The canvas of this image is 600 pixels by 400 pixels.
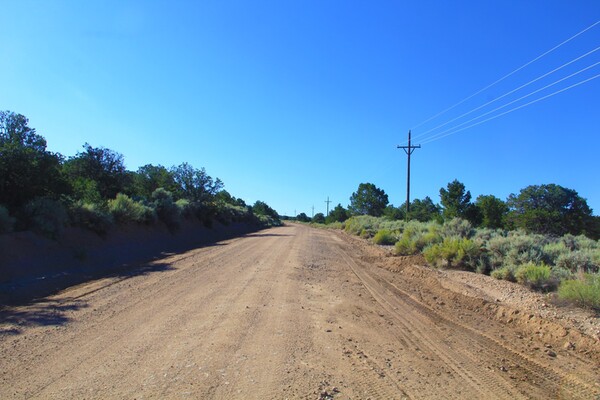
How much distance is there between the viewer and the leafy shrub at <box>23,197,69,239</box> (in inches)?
654

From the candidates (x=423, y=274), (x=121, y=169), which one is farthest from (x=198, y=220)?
(x=423, y=274)

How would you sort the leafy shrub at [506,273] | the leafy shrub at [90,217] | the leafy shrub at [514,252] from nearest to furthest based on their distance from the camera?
1. the leafy shrub at [506,273]
2. the leafy shrub at [514,252]
3. the leafy shrub at [90,217]

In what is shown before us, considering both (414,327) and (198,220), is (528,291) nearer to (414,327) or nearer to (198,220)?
(414,327)

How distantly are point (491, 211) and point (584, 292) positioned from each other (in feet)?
168

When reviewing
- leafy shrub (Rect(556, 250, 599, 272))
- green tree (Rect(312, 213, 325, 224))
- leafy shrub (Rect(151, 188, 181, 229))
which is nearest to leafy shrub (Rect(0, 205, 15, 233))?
leafy shrub (Rect(151, 188, 181, 229))

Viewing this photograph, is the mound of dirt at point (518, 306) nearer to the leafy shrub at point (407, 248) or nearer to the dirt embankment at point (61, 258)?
the leafy shrub at point (407, 248)

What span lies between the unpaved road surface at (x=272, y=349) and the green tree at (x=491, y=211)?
48582mm

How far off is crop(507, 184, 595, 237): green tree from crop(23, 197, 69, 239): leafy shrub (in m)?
49.0

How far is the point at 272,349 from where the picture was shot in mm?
6309

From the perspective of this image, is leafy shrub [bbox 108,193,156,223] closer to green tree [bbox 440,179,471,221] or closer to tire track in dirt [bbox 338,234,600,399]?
tire track in dirt [bbox 338,234,600,399]

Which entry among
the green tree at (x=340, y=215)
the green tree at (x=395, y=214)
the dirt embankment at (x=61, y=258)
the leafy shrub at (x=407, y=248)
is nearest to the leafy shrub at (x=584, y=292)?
the leafy shrub at (x=407, y=248)

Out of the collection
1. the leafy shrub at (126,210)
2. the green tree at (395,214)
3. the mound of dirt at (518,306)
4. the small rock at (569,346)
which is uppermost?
the green tree at (395,214)

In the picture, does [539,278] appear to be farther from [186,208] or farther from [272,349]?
[186,208]

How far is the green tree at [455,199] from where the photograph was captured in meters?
55.4
